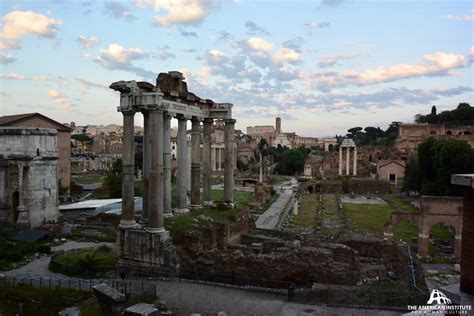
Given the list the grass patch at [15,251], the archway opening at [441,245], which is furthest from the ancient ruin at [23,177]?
the archway opening at [441,245]

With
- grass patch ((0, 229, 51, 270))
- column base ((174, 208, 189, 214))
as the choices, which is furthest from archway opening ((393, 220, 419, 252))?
grass patch ((0, 229, 51, 270))

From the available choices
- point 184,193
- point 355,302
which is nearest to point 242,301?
point 355,302

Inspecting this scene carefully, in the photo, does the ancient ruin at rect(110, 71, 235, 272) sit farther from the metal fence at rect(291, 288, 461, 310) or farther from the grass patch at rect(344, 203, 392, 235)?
the grass patch at rect(344, 203, 392, 235)

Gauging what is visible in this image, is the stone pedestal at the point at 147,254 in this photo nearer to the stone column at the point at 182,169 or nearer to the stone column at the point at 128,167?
the stone column at the point at 128,167

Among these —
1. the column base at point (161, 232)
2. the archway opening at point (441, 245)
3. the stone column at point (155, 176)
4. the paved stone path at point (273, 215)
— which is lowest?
the archway opening at point (441, 245)

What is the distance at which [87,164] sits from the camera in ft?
330

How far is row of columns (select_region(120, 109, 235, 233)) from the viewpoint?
16938 mm

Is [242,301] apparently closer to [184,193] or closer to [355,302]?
[355,302]

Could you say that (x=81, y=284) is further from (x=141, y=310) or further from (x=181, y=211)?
(x=181, y=211)

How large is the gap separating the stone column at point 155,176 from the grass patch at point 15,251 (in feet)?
27.6

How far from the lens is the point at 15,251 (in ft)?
72.2

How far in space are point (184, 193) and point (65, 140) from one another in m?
37.7

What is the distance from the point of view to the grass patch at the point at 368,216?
126ft

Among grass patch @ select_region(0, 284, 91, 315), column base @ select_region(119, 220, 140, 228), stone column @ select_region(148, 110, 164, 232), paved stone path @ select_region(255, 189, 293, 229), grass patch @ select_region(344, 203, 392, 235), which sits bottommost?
grass patch @ select_region(344, 203, 392, 235)
